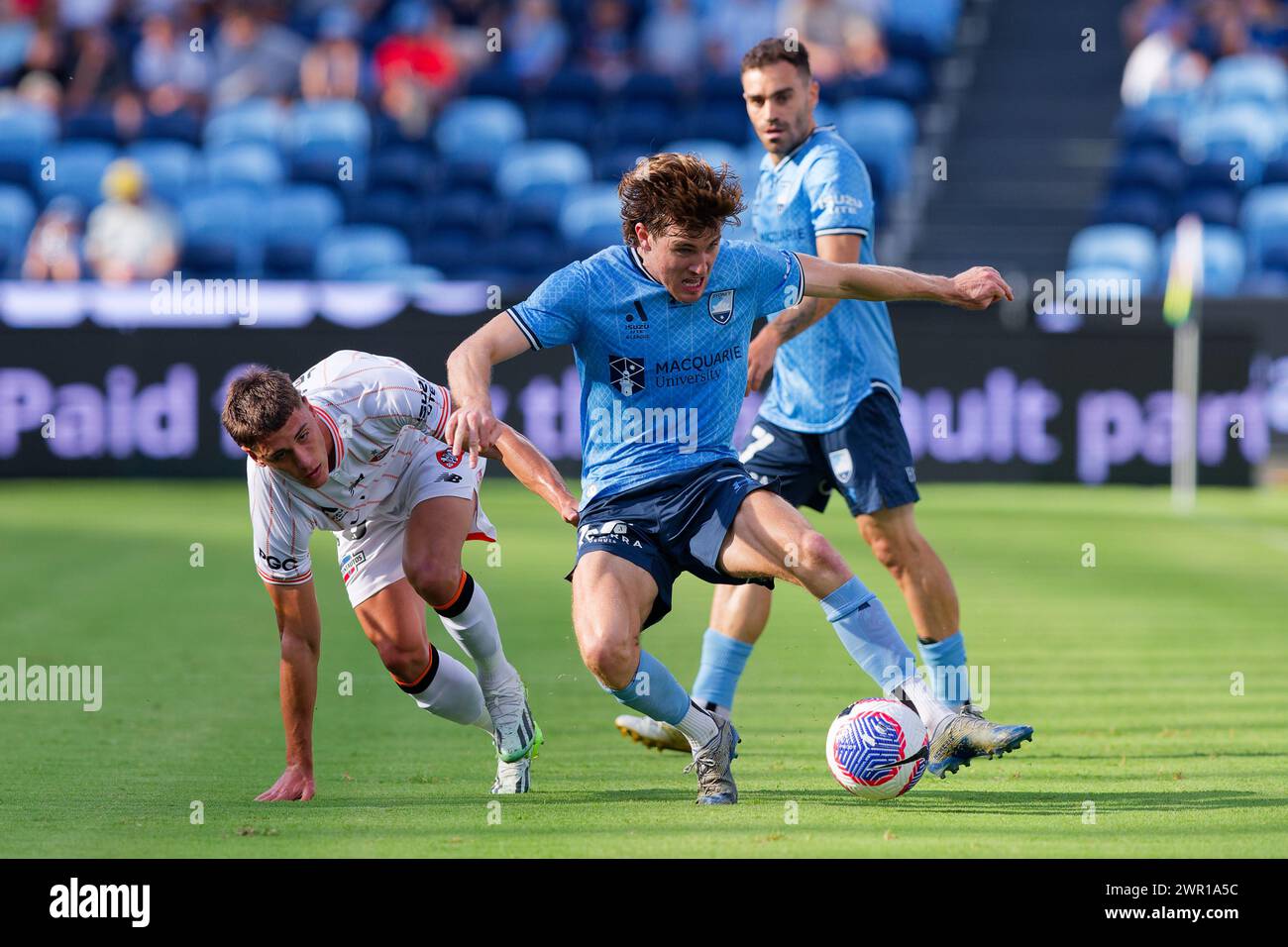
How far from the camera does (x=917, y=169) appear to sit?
22.9 m

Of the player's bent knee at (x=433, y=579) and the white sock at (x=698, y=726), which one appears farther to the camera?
the player's bent knee at (x=433, y=579)

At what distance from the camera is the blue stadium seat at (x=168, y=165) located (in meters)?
22.2

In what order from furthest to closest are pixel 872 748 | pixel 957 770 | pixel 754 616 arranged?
pixel 754 616 < pixel 957 770 < pixel 872 748

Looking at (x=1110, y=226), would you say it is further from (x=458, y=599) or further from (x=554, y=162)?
(x=458, y=599)

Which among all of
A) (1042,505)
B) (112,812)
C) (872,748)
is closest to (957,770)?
(872,748)

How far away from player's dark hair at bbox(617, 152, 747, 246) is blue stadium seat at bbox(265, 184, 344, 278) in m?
15.4

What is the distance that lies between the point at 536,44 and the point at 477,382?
19.0m

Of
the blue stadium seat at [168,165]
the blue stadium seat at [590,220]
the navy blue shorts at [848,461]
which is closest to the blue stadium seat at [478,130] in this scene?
the blue stadium seat at [590,220]

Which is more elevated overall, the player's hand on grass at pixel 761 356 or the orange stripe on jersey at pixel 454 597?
the player's hand on grass at pixel 761 356

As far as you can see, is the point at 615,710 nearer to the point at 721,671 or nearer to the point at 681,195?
the point at 721,671

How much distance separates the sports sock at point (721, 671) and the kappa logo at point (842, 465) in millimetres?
734

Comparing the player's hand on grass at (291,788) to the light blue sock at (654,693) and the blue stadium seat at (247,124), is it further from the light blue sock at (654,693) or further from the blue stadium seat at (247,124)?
the blue stadium seat at (247,124)

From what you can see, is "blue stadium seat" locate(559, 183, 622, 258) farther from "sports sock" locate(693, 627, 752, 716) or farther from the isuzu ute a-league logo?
the isuzu ute a-league logo

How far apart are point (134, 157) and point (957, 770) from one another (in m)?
18.1
